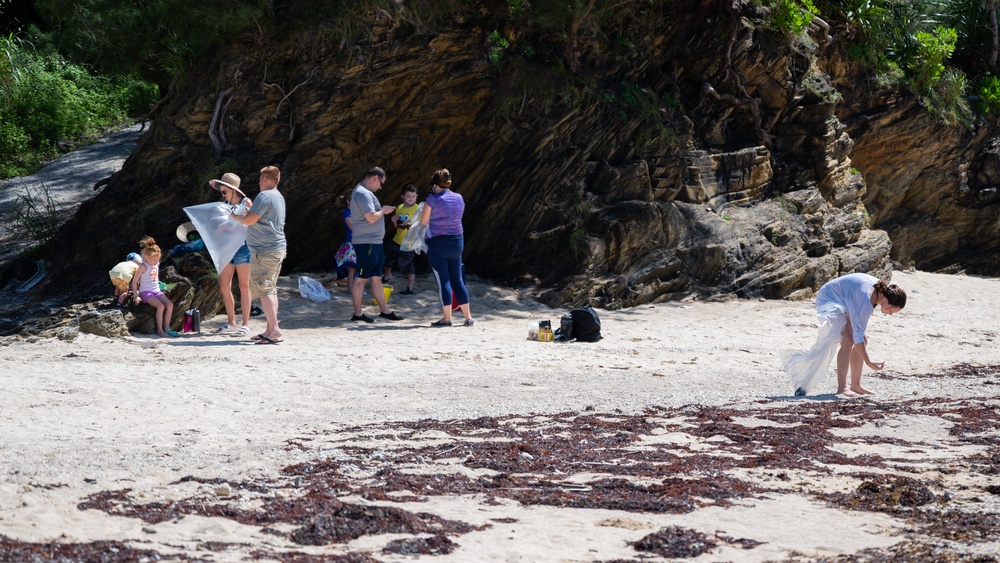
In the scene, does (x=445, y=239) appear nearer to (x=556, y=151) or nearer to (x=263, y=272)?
(x=263, y=272)

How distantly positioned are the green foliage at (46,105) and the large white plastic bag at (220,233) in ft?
29.0

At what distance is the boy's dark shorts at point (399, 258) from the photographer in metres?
13.2

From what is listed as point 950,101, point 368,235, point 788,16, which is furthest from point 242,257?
point 950,101

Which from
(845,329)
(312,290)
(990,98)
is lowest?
(312,290)

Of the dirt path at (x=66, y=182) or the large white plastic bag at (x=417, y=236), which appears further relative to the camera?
the dirt path at (x=66, y=182)

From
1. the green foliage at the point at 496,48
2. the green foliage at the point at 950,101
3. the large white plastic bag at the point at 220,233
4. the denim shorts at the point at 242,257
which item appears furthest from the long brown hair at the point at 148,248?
the green foliage at the point at 950,101

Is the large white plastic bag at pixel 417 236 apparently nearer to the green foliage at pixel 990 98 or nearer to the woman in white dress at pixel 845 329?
the woman in white dress at pixel 845 329

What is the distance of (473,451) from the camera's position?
6.18 metres

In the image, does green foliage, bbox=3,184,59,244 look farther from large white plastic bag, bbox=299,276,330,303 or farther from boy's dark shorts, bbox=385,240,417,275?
boy's dark shorts, bbox=385,240,417,275

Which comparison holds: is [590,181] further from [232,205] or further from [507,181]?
[232,205]

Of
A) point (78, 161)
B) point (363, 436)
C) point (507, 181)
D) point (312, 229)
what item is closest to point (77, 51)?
point (78, 161)

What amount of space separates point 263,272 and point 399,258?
328cm

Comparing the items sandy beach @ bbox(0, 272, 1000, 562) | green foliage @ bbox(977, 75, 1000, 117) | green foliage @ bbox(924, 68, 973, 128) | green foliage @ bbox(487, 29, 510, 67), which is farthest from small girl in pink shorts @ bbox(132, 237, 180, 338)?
green foliage @ bbox(977, 75, 1000, 117)

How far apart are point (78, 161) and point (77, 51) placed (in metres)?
2.42
